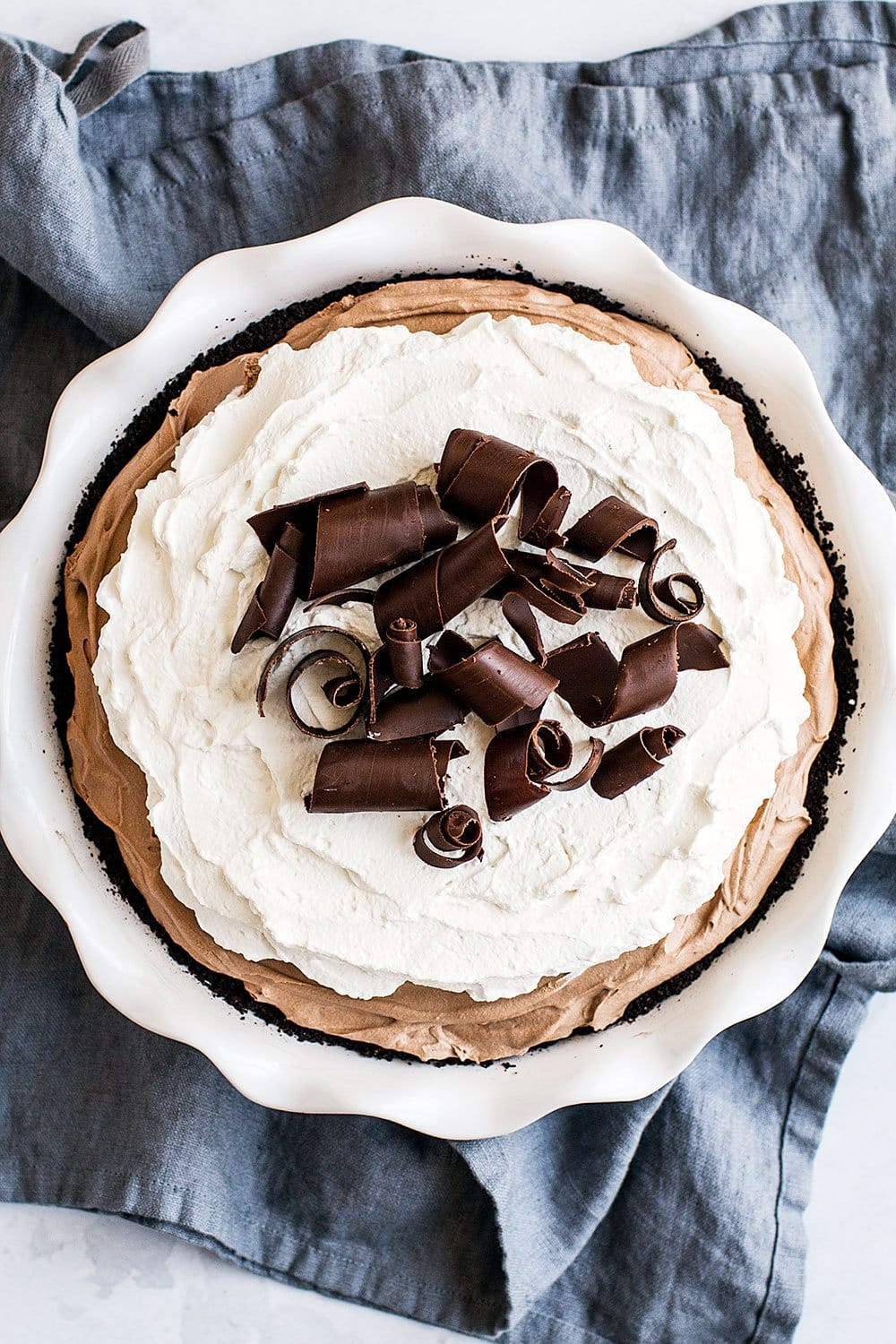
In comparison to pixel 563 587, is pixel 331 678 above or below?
below

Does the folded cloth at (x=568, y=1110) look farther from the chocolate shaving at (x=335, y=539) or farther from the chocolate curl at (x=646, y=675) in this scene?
the chocolate curl at (x=646, y=675)

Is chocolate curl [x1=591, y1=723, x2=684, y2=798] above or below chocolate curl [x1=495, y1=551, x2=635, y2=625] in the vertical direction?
below

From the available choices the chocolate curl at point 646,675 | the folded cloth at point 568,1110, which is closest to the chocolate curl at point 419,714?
the chocolate curl at point 646,675

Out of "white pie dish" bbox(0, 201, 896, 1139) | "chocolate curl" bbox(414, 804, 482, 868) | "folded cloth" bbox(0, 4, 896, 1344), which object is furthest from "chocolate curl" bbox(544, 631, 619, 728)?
"folded cloth" bbox(0, 4, 896, 1344)

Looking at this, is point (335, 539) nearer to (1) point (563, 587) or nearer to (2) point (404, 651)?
(2) point (404, 651)

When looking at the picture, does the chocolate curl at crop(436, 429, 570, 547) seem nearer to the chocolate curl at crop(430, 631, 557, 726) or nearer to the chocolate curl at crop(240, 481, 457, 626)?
the chocolate curl at crop(240, 481, 457, 626)

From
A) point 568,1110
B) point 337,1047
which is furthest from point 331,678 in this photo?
point 568,1110

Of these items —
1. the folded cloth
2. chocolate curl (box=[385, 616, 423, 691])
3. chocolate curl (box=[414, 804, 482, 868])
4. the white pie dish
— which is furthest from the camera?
the folded cloth
